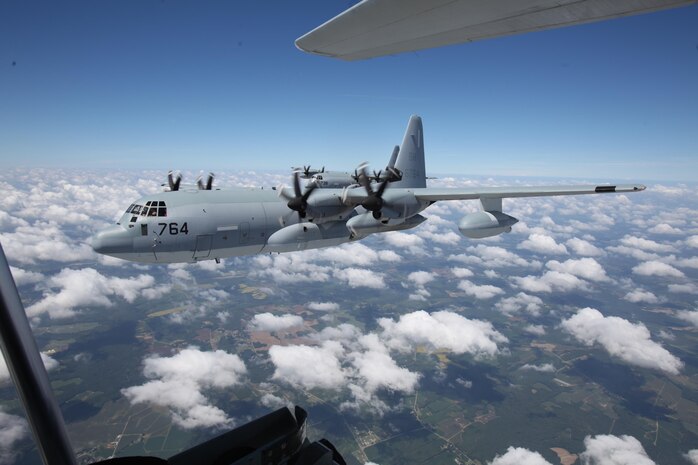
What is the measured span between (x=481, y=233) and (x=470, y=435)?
310 feet

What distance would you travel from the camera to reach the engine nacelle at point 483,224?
21.5 m

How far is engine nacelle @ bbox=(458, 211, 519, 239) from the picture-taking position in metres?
21.5

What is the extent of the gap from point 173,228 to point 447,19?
763 inches

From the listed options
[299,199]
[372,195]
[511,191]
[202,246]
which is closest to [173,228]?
[202,246]

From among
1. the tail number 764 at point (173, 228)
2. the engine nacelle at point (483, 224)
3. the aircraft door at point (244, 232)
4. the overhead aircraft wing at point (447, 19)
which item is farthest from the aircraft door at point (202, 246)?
the overhead aircraft wing at point (447, 19)

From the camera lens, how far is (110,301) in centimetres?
15875

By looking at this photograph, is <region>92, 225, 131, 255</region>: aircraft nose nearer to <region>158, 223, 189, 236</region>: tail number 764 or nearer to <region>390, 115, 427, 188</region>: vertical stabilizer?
<region>158, 223, 189, 236</region>: tail number 764

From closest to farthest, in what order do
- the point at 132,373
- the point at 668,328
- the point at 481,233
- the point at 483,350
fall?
the point at 481,233
the point at 132,373
the point at 483,350
the point at 668,328

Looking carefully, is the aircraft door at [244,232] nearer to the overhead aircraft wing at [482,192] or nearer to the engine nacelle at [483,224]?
the overhead aircraft wing at [482,192]

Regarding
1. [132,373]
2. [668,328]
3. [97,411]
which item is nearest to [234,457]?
[97,411]

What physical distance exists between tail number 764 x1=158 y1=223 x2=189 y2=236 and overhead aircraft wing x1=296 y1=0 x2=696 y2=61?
57.9 ft

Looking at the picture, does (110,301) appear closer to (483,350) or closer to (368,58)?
(483,350)

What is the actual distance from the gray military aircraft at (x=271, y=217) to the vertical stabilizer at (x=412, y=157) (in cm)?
896

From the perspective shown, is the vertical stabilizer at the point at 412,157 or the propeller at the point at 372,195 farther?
the vertical stabilizer at the point at 412,157
